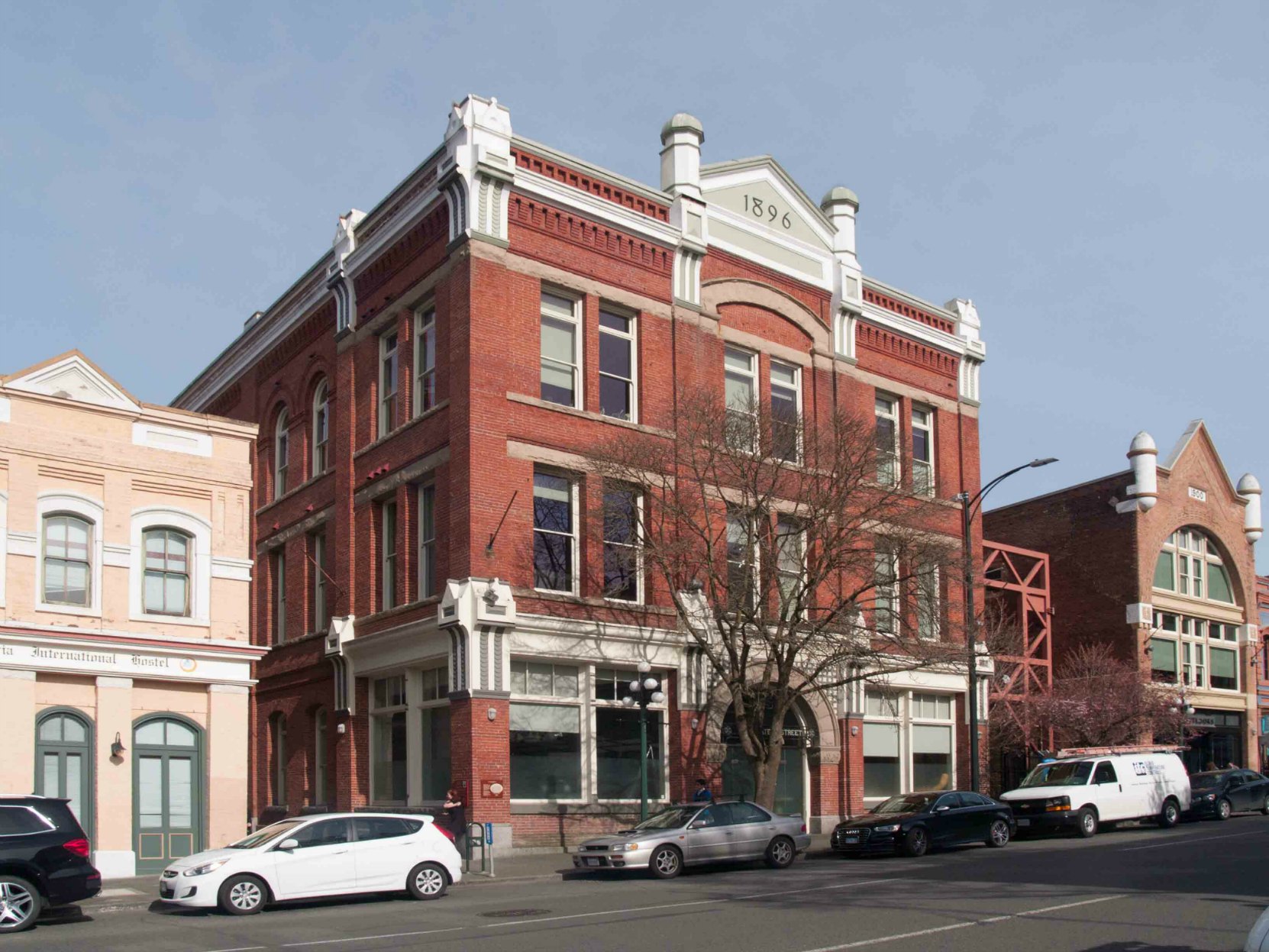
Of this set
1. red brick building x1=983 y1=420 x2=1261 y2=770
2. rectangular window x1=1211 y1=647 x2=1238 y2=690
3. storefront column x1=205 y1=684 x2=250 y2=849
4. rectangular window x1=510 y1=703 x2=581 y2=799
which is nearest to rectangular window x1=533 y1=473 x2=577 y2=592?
rectangular window x1=510 y1=703 x2=581 y2=799

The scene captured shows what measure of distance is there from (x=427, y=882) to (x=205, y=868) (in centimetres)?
331

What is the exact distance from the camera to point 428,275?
3017 cm

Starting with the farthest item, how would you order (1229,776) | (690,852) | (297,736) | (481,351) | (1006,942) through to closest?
(1229,776)
(297,736)
(481,351)
(690,852)
(1006,942)

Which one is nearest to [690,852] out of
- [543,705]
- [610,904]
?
[610,904]

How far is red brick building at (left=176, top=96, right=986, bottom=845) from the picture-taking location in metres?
28.0

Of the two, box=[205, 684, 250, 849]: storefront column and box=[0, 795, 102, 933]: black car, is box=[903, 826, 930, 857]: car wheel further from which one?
box=[0, 795, 102, 933]: black car

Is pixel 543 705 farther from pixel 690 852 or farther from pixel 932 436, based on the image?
pixel 932 436

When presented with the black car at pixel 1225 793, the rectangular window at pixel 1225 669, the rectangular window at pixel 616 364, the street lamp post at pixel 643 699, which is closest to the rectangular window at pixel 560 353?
the rectangular window at pixel 616 364

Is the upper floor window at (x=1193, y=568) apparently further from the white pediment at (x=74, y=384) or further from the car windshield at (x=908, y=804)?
the white pediment at (x=74, y=384)

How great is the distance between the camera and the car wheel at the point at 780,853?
78.6 ft

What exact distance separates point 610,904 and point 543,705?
413 inches

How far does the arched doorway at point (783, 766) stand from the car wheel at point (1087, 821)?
638 centimetres

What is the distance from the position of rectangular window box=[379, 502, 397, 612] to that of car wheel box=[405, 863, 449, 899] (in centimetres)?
1151

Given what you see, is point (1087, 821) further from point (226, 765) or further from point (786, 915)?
point (226, 765)
